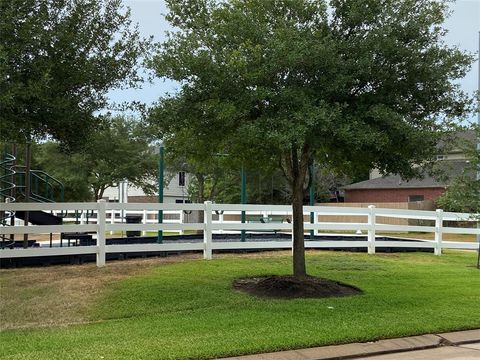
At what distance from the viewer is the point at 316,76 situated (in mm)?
9703

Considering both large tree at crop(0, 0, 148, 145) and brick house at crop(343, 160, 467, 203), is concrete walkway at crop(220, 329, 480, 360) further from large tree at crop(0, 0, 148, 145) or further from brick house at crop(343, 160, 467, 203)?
brick house at crop(343, 160, 467, 203)

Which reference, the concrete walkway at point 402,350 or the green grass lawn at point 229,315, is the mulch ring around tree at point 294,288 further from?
the concrete walkway at point 402,350

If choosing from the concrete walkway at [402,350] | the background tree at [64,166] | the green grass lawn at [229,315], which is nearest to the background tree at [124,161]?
the background tree at [64,166]

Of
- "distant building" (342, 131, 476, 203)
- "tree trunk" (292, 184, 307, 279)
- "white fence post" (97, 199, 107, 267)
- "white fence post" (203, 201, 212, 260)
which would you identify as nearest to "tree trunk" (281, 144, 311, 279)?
"tree trunk" (292, 184, 307, 279)

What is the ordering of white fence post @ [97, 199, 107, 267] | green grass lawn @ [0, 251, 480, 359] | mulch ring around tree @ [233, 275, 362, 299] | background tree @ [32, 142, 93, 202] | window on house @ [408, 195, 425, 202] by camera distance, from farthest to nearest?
window on house @ [408, 195, 425, 202], background tree @ [32, 142, 93, 202], white fence post @ [97, 199, 107, 267], mulch ring around tree @ [233, 275, 362, 299], green grass lawn @ [0, 251, 480, 359]

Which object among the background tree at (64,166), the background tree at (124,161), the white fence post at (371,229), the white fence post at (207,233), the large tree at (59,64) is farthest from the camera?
the background tree at (64,166)

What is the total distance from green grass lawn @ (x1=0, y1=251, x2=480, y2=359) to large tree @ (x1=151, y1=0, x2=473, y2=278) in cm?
270

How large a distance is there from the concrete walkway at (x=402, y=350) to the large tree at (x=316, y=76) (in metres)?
3.14

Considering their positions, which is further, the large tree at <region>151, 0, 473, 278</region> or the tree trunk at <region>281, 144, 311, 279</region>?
the tree trunk at <region>281, 144, 311, 279</region>

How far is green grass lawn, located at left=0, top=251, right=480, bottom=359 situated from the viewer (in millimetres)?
6844

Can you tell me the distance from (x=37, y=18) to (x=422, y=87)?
6.73 metres

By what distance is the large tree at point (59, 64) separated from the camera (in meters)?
7.90

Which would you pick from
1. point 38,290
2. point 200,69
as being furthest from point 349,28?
point 38,290

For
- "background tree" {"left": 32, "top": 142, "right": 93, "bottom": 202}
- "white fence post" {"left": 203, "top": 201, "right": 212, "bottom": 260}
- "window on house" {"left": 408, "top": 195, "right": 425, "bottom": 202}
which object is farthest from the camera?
"window on house" {"left": 408, "top": 195, "right": 425, "bottom": 202}
